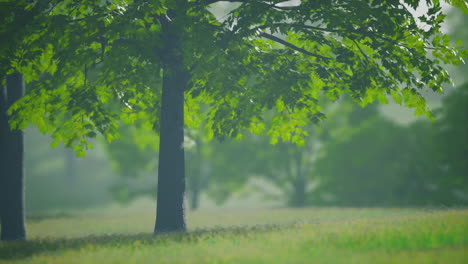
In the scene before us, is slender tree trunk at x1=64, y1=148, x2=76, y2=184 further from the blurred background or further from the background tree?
the background tree

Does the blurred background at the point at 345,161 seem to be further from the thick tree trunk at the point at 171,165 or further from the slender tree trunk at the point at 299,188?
the thick tree trunk at the point at 171,165

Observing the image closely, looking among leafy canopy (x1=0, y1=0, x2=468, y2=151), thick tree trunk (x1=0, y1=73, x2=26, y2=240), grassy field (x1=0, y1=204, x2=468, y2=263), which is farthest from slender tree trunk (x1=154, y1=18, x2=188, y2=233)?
thick tree trunk (x1=0, y1=73, x2=26, y2=240)

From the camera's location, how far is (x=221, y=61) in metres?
10.5

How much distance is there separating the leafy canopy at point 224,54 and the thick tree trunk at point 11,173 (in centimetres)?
121

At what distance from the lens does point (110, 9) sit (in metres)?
10.6

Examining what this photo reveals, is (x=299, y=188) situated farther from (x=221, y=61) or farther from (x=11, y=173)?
(x=221, y=61)

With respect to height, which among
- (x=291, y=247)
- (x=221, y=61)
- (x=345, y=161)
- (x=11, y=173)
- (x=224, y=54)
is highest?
(x=224, y=54)

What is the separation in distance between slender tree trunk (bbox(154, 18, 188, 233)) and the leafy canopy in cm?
53

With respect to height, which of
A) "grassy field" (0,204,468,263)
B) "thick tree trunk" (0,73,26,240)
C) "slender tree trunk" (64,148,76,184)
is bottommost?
"grassy field" (0,204,468,263)

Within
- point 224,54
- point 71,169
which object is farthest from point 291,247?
point 71,169

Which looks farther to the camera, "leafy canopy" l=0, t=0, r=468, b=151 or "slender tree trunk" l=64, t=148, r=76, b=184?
"slender tree trunk" l=64, t=148, r=76, b=184

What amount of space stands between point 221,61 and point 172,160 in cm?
314

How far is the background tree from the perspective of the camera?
409 inches

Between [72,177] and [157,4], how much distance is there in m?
59.0
